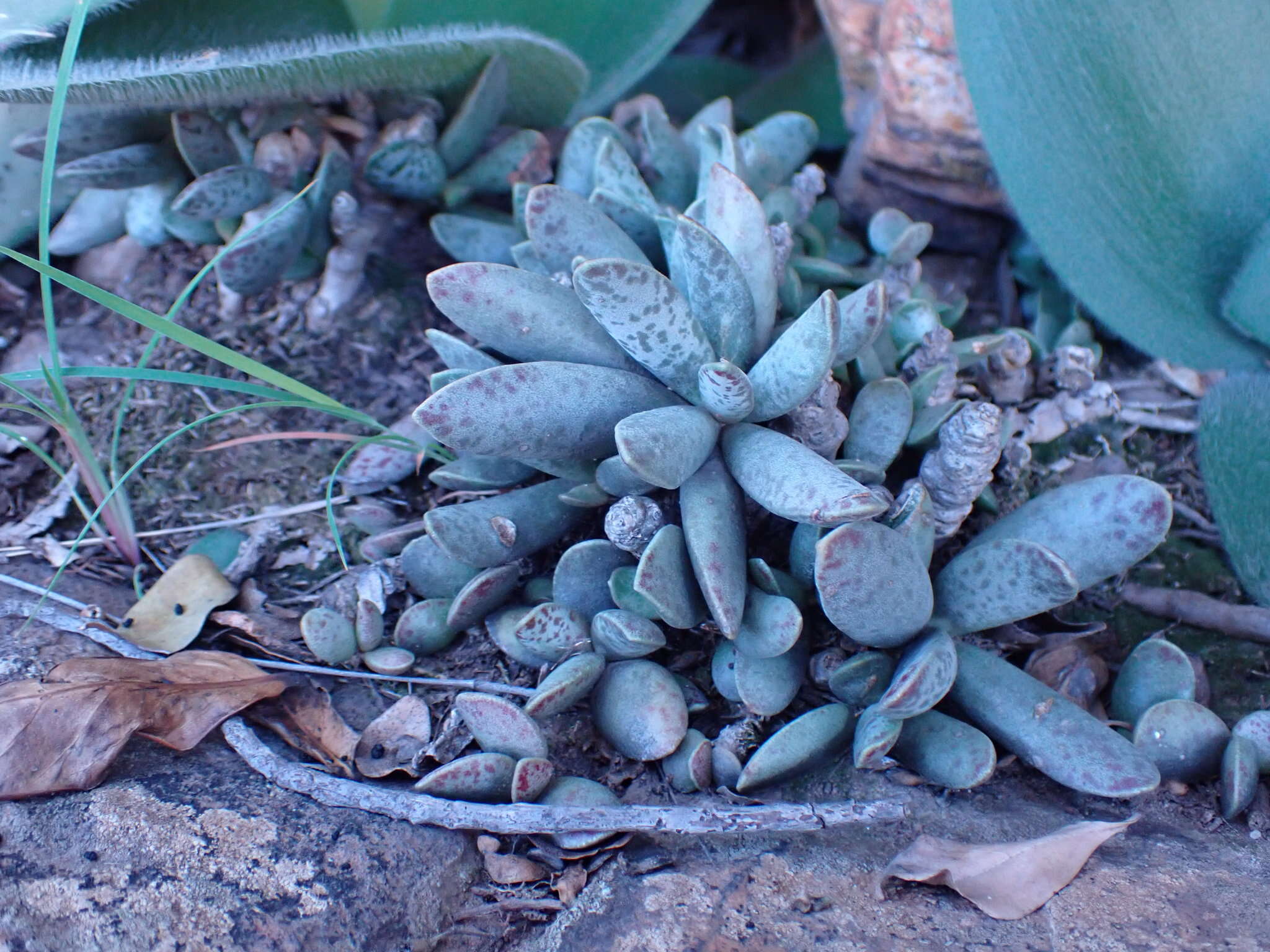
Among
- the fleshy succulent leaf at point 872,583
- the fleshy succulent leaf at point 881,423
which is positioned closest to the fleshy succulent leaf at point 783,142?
the fleshy succulent leaf at point 881,423

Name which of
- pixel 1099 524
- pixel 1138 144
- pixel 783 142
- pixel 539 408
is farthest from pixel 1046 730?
pixel 783 142

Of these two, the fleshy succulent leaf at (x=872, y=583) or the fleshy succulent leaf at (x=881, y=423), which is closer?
the fleshy succulent leaf at (x=872, y=583)

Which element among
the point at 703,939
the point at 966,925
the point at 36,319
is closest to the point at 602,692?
the point at 703,939

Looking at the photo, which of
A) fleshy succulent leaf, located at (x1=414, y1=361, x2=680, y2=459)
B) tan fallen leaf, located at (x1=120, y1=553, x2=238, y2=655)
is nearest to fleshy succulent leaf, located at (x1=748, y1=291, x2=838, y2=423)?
fleshy succulent leaf, located at (x1=414, y1=361, x2=680, y2=459)

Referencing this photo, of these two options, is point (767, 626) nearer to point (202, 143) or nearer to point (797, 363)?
point (797, 363)

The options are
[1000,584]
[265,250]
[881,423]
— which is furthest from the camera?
[265,250]

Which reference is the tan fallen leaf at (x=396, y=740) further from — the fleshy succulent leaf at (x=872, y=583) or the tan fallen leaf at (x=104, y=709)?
the fleshy succulent leaf at (x=872, y=583)

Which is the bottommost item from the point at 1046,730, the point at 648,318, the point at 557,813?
the point at 557,813
